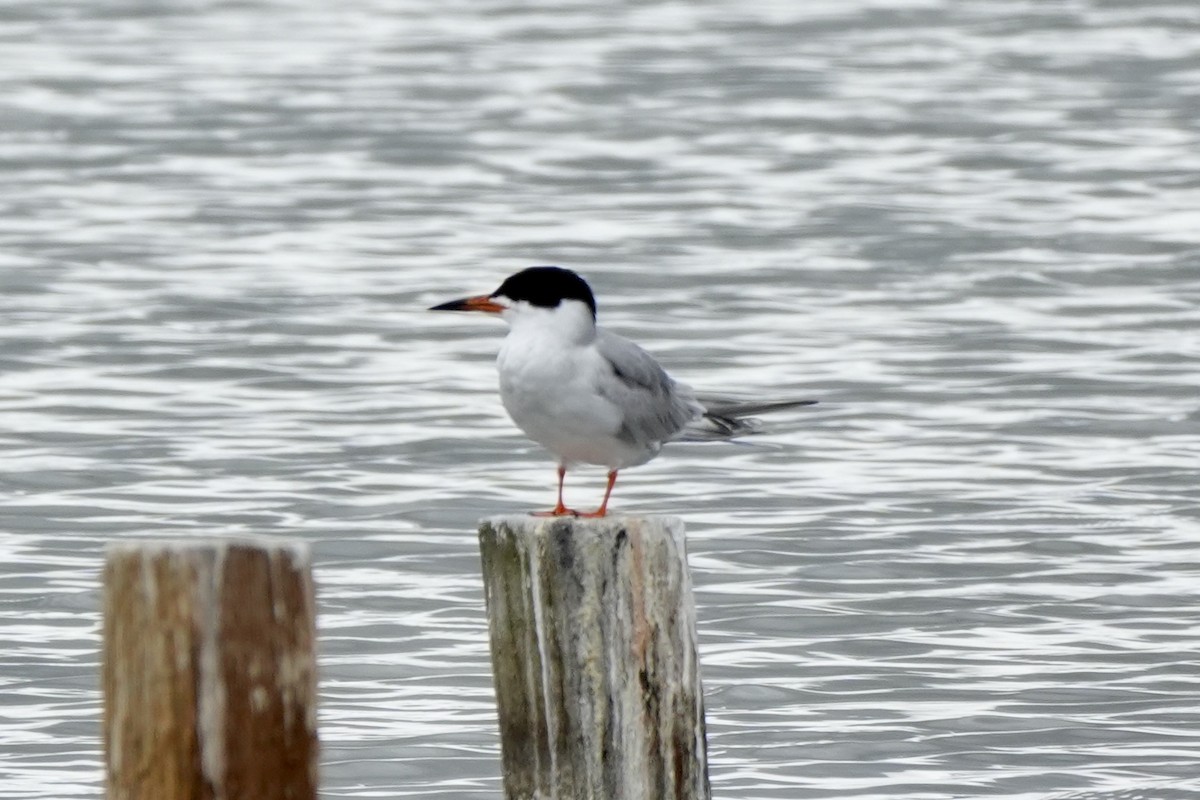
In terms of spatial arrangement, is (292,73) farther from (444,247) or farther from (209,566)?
(209,566)

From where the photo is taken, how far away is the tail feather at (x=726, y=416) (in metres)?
6.39

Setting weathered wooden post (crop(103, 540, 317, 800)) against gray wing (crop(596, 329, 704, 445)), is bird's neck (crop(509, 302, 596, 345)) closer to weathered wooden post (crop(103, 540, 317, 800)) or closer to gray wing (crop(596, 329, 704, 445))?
gray wing (crop(596, 329, 704, 445))

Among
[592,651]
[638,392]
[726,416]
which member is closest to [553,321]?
[638,392]

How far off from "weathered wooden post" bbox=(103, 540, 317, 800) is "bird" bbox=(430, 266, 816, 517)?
1.48m

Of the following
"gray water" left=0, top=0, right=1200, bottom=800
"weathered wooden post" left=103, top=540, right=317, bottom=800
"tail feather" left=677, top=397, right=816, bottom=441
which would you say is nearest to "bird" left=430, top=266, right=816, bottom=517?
"tail feather" left=677, top=397, right=816, bottom=441

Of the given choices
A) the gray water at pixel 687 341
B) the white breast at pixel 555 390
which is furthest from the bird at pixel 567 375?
the gray water at pixel 687 341

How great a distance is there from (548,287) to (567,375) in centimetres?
20

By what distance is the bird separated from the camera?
556 cm

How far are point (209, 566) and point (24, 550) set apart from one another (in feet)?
16.0

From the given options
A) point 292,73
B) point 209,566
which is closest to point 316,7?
point 292,73

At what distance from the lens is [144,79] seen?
19781 mm

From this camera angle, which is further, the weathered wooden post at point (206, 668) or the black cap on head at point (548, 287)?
the black cap on head at point (548, 287)

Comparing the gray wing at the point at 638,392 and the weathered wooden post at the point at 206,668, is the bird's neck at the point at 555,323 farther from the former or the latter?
the weathered wooden post at the point at 206,668

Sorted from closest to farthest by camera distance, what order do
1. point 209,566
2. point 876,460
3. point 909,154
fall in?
point 209,566 < point 876,460 < point 909,154
